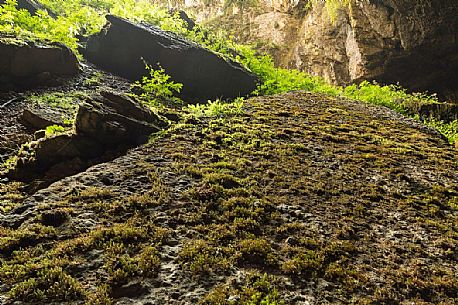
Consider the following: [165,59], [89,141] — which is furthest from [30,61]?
[89,141]

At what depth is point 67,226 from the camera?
4.59 meters

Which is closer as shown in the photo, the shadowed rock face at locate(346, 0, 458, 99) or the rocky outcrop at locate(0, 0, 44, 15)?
the rocky outcrop at locate(0, 0, 44, 15)

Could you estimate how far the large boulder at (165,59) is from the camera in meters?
12.5

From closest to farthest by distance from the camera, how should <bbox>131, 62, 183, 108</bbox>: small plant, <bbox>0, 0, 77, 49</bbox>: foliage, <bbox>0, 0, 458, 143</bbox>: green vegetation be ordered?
<bbox>0, 0, 77, 49</bbox>: foliage
<bbox>131, 62, 183, 108</bbox>: small plant
<bbox>0, 0, 458, 143</bbox>: green vegetation

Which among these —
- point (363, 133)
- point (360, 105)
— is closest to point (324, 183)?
point (363, 133)

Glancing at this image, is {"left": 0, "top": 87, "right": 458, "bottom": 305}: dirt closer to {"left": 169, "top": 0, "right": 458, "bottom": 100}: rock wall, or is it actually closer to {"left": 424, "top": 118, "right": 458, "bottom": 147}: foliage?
{"left": 424, "top": 118, "right": 458, "bottom": 147}: foliage

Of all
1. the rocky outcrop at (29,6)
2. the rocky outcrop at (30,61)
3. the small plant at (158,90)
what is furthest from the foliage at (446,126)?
the rocky outcrop at (29,6)

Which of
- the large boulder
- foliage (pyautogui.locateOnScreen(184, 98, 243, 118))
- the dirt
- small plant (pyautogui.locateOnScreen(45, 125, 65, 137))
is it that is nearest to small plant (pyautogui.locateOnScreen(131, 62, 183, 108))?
the large boulder

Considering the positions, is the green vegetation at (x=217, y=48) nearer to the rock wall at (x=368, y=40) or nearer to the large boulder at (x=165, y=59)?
the large boulder at (x=165, y=59)

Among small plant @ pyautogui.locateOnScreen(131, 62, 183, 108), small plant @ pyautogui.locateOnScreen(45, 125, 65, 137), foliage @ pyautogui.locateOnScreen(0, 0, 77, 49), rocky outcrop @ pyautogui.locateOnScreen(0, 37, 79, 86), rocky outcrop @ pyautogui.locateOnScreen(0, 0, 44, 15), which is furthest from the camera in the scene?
rocky outcrop @ pyautogui.locateOnScreen(0, 0, 44, 15)

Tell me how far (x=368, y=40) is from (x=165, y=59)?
11.0 meters

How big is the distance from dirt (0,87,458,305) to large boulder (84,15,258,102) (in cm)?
495

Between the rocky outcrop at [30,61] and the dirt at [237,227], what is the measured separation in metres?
5.03

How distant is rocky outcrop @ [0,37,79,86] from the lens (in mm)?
9242
